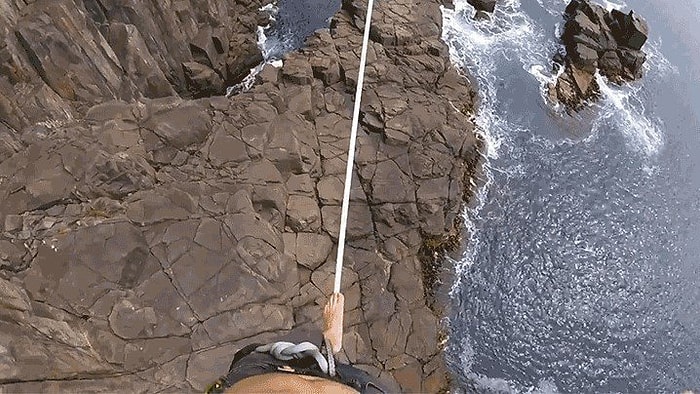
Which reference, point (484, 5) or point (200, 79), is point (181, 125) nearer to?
point (200, 79)

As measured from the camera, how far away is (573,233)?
21.0 metres

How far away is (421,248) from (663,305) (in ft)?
32.4

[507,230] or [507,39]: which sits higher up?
[507,39]

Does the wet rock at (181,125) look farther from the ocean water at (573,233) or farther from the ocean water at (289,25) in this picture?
the ocean water at (573,233)

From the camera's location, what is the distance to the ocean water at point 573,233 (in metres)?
18.5

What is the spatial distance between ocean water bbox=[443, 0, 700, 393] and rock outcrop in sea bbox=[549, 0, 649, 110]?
71cm

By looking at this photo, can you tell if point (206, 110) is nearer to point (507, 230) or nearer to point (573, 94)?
point (507, 230)

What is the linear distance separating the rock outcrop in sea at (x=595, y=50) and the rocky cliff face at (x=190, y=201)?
8024mm

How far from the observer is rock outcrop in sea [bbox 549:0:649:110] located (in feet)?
84.1

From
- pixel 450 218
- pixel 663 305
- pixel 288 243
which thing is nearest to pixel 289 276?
pixel 288 243

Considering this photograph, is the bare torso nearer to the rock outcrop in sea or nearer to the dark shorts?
the dark shorts

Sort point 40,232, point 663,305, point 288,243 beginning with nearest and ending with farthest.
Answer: point 40,232, point 288,243, point 663,305

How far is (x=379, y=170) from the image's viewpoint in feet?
60.4

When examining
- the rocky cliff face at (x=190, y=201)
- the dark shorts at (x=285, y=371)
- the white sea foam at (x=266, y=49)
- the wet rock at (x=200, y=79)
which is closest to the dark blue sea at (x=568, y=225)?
the white sea foam at (x=266, y=49)
